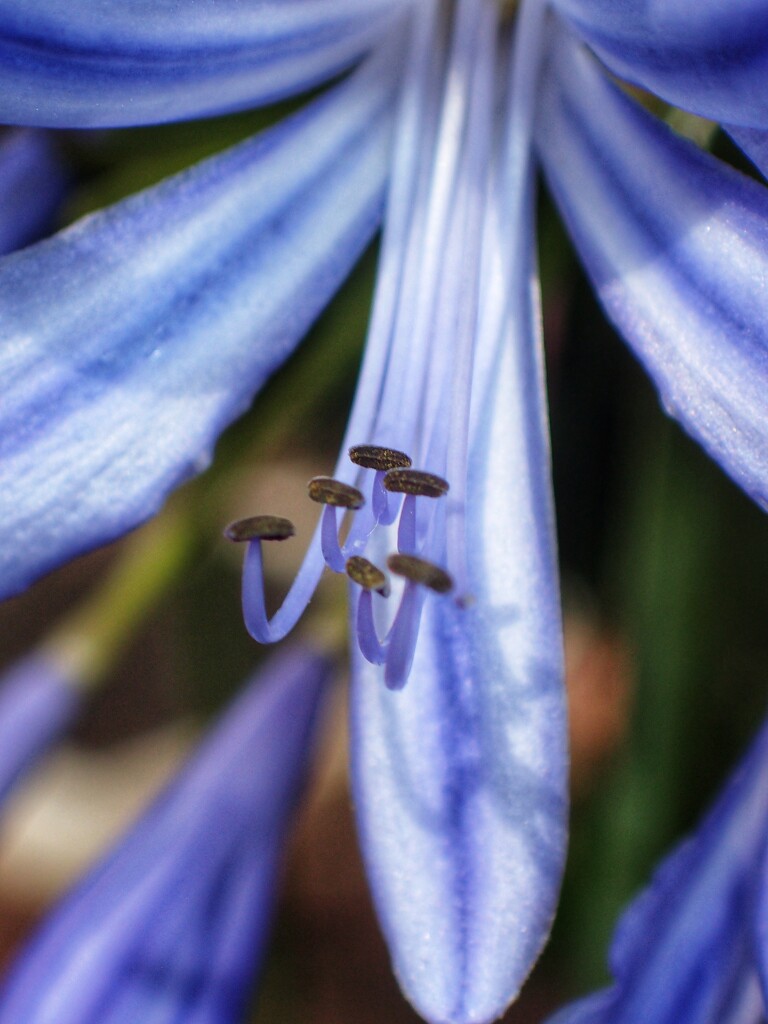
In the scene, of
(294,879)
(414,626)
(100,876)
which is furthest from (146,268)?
(294,879)

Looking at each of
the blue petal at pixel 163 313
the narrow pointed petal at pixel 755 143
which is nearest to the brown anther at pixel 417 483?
the blue petal at pixel 163 313

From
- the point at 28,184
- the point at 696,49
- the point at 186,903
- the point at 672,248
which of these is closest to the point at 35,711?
the point at 186,903

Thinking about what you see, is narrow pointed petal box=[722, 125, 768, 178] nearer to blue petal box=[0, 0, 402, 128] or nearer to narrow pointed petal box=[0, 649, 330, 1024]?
blue petal box=[0, 0, 402, 128]

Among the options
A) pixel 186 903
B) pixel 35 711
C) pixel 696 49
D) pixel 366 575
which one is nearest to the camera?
pixel 696 49

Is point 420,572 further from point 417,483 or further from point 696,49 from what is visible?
point 696,49

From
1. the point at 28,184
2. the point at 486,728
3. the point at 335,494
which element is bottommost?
the point at 486,728

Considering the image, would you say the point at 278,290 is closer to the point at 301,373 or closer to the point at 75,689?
the point at 301,373
